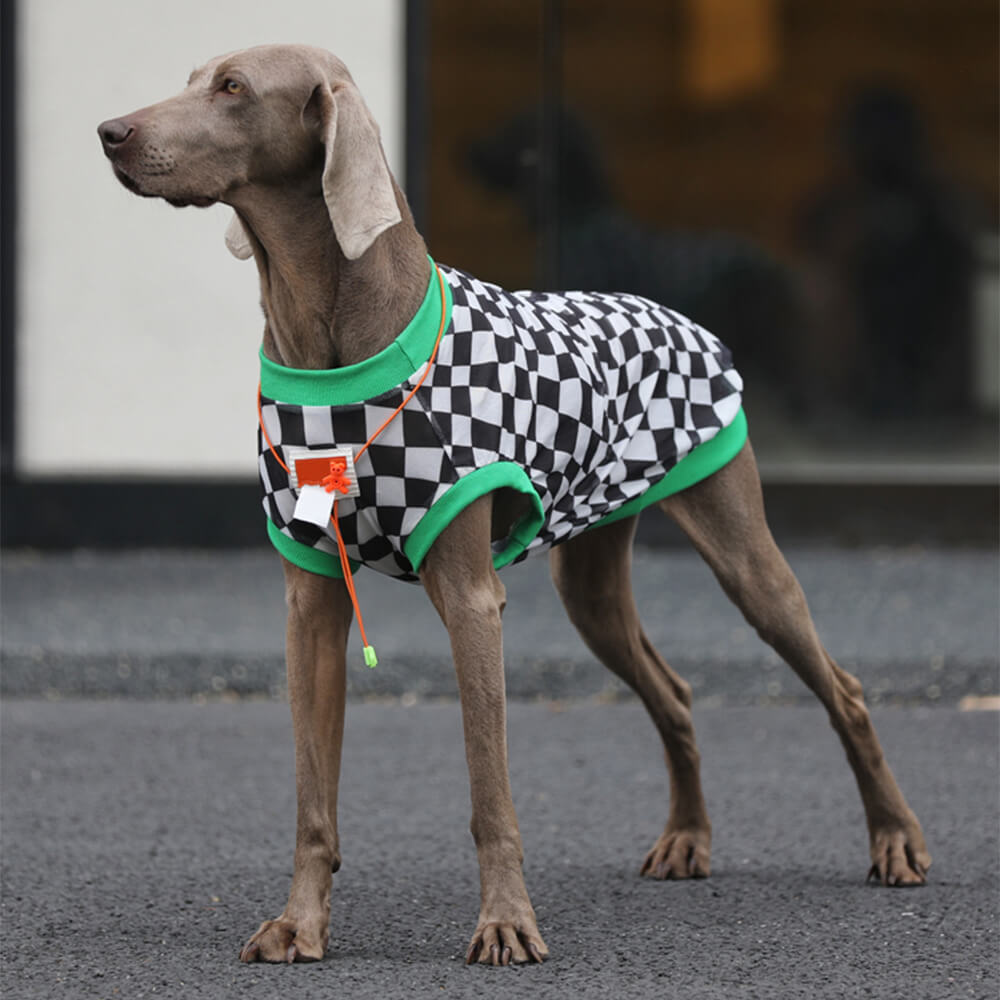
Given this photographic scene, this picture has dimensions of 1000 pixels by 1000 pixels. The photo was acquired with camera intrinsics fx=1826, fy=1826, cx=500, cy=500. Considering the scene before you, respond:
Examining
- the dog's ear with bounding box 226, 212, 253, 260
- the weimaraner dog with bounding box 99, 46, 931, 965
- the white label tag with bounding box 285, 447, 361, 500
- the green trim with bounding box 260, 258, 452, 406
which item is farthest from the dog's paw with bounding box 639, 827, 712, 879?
the dog's ear with bounding box 226, 212, 253, 260

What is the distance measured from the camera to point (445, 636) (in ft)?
23.2

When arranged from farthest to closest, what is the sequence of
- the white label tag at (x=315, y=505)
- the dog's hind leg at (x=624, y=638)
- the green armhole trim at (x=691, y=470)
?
1. the dog's hind leg at (x=624, y=638)
2. the green armhole trim at (x=691, y=470)
3. the white label tag at (x=315, y=505)

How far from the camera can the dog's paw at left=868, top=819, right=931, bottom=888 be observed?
4.28 m

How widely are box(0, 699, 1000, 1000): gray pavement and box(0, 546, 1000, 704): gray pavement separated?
0.21 m

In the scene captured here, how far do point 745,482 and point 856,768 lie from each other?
76cm

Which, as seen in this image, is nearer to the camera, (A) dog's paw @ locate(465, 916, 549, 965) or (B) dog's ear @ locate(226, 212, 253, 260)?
(A) dog's paw @ locate(465, 916, 549, 965)

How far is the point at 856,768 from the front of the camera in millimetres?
4434

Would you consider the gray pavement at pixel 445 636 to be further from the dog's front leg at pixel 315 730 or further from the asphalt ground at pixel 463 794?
the dog's front leg at pixel 315 730

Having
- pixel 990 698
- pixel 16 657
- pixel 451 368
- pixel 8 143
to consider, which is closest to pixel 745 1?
pixel 8 143

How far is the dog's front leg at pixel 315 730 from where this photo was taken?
12.1ft

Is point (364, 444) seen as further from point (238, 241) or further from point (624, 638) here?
point (624, 638)

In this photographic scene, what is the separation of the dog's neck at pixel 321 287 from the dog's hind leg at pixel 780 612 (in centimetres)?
100

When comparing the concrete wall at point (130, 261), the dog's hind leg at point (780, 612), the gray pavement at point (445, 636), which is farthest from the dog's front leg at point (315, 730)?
the concrete wall at point (130, 261)

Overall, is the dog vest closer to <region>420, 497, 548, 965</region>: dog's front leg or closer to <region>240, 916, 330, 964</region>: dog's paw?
<region>420, 497, 548, 965</region>: dog's front leg
